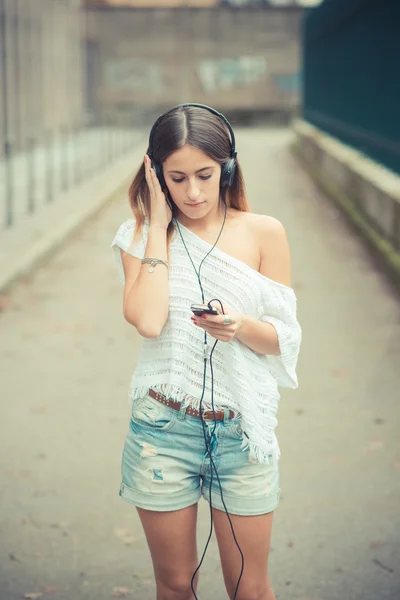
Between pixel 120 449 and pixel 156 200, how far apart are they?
2.98 metres

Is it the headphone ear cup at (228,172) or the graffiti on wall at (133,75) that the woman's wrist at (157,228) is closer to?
the headphone ear cup at (228,172)

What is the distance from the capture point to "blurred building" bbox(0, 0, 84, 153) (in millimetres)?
28625

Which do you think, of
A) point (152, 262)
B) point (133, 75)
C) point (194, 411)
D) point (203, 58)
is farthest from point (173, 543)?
point (203, 58)

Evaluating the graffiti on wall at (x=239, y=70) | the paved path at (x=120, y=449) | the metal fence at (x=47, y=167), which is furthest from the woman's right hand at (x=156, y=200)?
the graffiti on wall at (x=239, y=70)

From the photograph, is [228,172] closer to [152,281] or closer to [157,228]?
[157,228]

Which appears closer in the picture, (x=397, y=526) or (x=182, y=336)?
(x=182, y=336)

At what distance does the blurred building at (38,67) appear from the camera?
1127 inches

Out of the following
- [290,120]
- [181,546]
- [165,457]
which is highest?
[165,457]

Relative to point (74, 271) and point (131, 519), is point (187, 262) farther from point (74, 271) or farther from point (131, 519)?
point (74, 271)

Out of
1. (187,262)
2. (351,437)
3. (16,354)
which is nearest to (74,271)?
(16,354)

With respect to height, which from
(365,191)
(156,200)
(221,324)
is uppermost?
(156,200)

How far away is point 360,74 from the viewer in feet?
50.2

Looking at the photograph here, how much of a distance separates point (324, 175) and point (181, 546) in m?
17.9

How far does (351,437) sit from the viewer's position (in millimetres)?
5797
